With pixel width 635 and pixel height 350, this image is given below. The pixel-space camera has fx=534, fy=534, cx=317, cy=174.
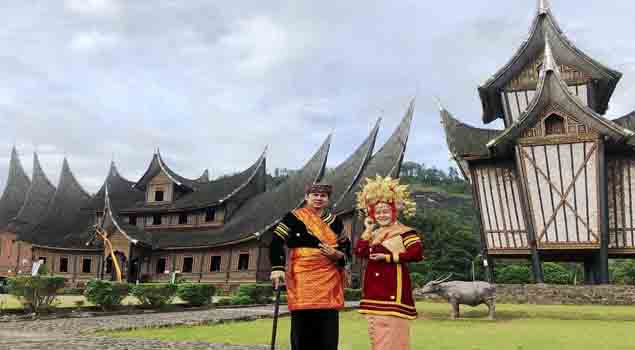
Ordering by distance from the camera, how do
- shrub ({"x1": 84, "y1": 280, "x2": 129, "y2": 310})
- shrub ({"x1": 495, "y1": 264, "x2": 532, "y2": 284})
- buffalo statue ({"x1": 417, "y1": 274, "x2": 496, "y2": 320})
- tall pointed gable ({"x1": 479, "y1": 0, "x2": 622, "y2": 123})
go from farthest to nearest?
shrub ({"x1": 495, "y1": 264, "x2": 532, "y2": 284}) → tall pointed gable ({"x1": 479, "y1": 0, "x2": 622, "y2": 123}) → shrub ({"x1": 84, "y1": 280, "x2": 129, "y2": 310}) → buffalo statue ({"x1": 417, "y1": 274, "x2": 496, "y2": 320})

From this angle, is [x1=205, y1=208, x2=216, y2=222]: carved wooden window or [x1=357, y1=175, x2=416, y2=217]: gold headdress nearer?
[x1=357, y1=175, x2=416, y2=217]: gold headdress

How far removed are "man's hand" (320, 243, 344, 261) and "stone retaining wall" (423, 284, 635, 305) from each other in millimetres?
10843

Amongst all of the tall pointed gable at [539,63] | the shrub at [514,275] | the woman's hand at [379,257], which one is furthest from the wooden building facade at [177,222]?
the woman's hand at [379,257]

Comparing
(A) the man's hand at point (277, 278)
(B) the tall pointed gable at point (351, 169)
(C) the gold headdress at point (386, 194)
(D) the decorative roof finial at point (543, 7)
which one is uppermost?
(D) the decorative roof finial at point (543, 7)

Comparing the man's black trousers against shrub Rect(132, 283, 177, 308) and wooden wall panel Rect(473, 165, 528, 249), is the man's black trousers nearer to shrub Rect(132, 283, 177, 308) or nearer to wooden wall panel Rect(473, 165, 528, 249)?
shrub Rect(132, 283, 177, 308)

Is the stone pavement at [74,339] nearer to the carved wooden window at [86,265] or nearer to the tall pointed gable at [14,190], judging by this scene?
the carved wooden window at [86,265]

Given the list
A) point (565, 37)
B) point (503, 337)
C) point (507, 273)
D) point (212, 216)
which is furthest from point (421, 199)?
point (503, 337)

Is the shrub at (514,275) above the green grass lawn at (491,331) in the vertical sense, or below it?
above

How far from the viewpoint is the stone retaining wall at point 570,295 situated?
48.0 ft

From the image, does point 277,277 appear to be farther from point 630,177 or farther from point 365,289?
point 630,177

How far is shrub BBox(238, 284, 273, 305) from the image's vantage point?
1906 cm

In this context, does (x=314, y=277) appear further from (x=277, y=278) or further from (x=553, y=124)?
Answer: (x=553, y=124)

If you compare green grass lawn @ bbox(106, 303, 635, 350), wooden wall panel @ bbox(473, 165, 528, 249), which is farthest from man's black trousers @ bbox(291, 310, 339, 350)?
wooden wall panel @ bbox(473, 165, 528, 249)

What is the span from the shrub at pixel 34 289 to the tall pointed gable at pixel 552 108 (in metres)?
13.4
